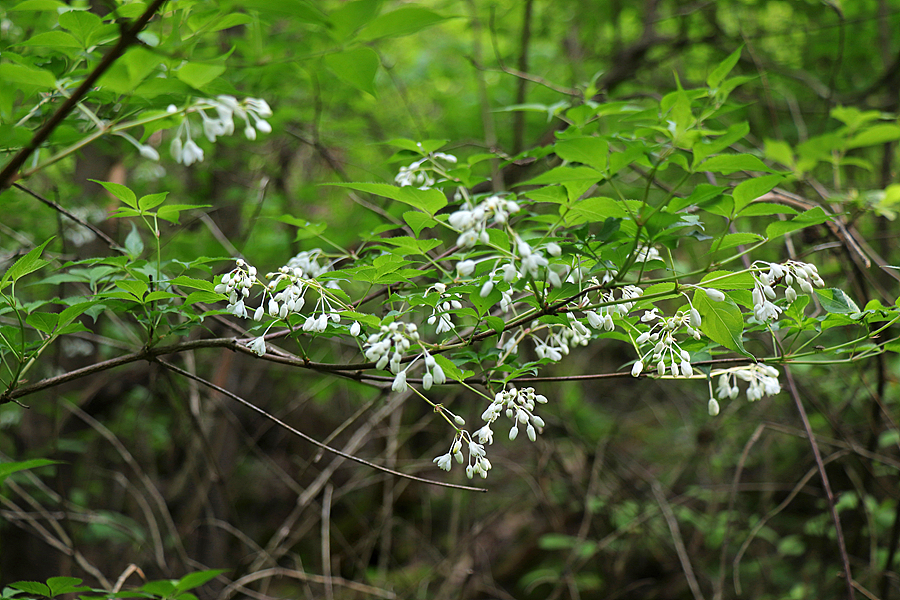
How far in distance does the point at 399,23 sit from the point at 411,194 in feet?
1.38

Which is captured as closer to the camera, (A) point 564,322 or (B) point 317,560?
(A) point 564,322

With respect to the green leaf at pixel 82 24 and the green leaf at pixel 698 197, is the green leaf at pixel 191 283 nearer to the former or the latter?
the green leaf at pixel 82 24

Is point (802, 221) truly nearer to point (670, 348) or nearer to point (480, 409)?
point (670, 348)

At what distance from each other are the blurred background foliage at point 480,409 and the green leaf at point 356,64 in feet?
5.57

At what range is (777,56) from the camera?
→ 5.26 metres

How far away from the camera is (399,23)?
855mm

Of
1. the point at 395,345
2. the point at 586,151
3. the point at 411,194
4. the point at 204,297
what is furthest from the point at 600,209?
the point at 204,297

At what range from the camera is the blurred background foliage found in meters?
3.52

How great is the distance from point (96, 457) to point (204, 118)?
539 cm

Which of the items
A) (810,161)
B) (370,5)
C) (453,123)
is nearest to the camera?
(370,5)

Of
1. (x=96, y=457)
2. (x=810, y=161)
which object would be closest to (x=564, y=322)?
(x=810, y=161)

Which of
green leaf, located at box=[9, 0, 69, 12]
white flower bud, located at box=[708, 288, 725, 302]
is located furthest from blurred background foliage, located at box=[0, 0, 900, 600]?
green leaf, located at box=[9, 0, 69, 12]

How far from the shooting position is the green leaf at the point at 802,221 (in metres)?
1.18

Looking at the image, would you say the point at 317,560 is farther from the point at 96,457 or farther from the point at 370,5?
the point at 370,5
